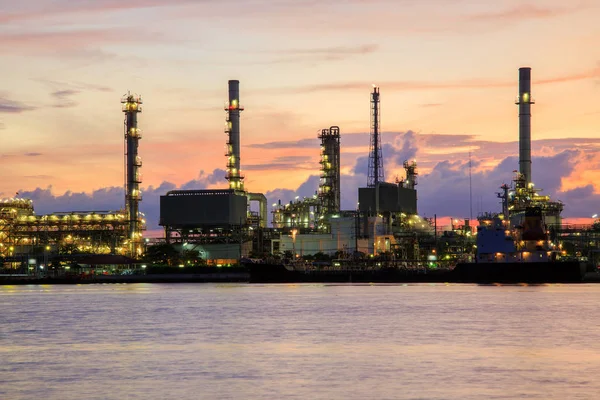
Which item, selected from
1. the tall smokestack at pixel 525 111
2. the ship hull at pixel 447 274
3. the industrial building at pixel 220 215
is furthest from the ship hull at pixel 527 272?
the industrial building at pixel 220 215

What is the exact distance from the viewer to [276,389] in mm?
32250

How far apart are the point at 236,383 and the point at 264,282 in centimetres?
10795

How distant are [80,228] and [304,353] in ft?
396

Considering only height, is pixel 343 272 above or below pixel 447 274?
above

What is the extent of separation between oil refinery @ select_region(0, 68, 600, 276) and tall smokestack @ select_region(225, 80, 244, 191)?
0.50 feet

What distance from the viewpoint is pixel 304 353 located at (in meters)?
42.3

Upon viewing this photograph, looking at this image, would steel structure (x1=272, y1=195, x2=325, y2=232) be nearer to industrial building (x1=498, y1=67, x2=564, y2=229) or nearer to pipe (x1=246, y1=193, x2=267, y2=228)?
pipe (x1=246, y1=193, x2=267, y2=228)

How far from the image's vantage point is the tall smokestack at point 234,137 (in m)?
155

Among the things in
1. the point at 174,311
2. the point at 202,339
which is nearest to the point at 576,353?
the point at 202,339

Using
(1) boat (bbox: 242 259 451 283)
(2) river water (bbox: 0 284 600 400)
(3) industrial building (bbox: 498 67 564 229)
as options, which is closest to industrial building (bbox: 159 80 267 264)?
(1) boat (bbox: 242 259 451 283)

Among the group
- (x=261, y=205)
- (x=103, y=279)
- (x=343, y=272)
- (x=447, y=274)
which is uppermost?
(x=261, y=205)

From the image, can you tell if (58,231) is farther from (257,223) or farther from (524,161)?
(524,161)

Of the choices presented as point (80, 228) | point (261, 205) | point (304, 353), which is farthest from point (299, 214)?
point (304, 353)

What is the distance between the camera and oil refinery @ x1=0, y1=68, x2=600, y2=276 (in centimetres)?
15188
